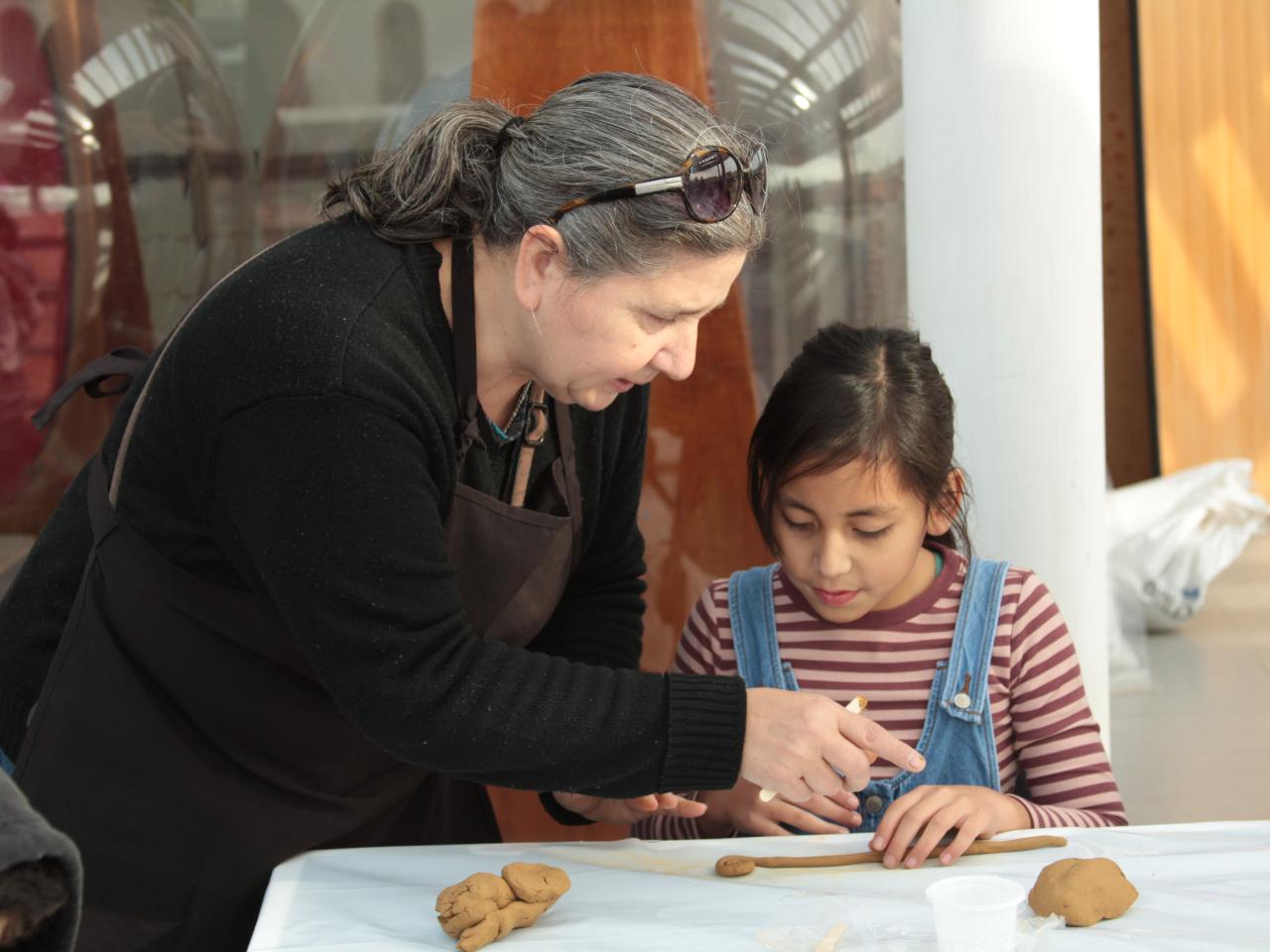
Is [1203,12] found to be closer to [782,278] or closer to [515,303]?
[782,278]

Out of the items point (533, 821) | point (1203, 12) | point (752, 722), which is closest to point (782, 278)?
point (533, 821)

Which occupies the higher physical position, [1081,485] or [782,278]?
[782,278]

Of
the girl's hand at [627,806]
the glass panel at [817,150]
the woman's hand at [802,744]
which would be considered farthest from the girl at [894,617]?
the glass panel at [817,150]

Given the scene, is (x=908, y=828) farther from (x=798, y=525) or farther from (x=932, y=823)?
(x=798, y=525)

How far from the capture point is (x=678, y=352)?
1.31 m

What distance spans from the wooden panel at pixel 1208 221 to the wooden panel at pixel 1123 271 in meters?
0.09

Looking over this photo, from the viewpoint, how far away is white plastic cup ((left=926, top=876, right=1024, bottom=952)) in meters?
1.07

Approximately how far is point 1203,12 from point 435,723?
5.31 m

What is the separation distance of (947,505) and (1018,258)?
0.54m

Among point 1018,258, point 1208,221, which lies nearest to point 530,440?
point 1018,258

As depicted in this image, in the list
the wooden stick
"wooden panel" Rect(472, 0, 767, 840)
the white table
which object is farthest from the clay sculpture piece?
"wooden panel" Rect(472, 0, 767, 840)

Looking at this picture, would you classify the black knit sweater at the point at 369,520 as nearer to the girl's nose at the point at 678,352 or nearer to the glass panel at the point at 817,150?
the girl's nose at the point at 678,352

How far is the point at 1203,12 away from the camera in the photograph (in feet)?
18.1

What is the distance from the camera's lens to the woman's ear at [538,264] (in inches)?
49.4
